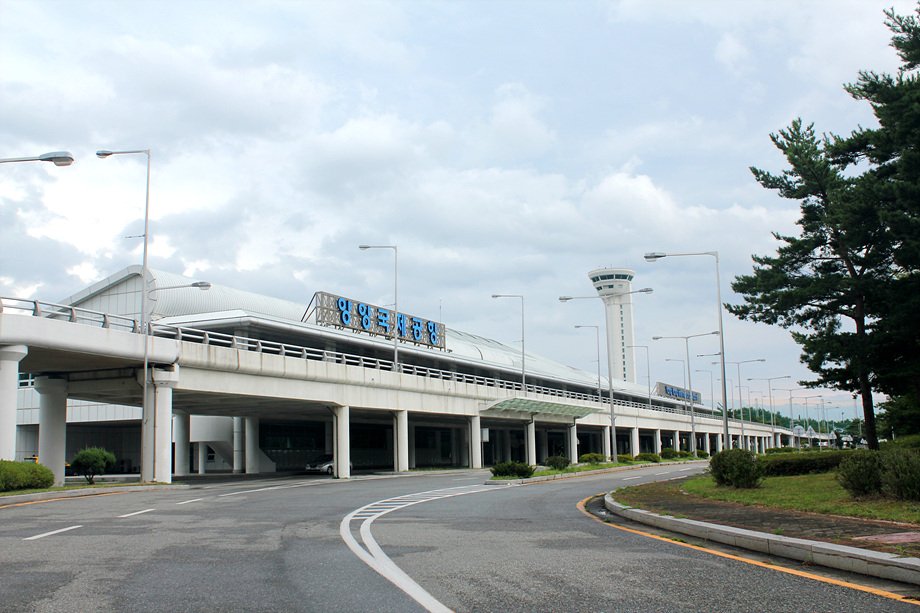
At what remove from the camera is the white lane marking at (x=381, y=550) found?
784 cm

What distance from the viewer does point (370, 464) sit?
75.5m

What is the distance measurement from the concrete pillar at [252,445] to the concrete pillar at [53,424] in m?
21.8

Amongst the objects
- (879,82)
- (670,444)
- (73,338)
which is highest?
(879,82)

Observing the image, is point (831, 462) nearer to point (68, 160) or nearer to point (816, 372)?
point (816, 372)

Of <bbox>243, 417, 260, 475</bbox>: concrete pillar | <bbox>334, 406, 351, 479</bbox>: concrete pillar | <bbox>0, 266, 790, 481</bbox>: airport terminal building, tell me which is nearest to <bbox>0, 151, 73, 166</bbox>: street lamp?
<bbox>0, 266, 790, 481</bbox>: airport terminal building

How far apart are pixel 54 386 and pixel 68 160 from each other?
18090 millimetres

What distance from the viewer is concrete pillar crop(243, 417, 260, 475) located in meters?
58.6

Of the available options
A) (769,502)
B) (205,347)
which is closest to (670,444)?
(205,347)

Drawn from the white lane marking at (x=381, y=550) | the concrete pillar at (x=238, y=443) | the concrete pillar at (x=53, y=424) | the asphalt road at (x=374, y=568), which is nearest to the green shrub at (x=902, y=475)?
the asphalt road at (x=374, y=568)

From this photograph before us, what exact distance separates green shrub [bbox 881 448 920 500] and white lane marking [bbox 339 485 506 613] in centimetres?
971

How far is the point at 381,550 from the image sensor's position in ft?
37.8

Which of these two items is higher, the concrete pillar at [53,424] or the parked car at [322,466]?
the concrete pillar at [53,424]

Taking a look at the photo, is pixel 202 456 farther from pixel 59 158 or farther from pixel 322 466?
pixel 59 158

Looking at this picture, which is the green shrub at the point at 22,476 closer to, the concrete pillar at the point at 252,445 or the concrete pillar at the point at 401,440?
the concrete pillar at the point at 401,440
